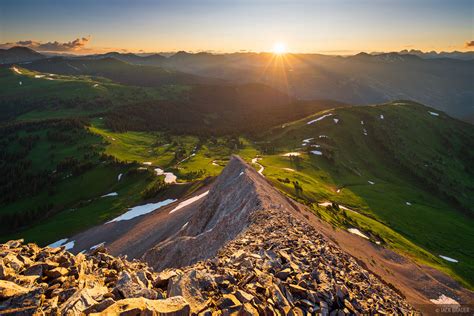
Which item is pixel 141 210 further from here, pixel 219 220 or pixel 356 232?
pixel 356 232

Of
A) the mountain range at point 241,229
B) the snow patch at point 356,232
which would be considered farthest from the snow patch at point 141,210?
the snow patch at point 356,232

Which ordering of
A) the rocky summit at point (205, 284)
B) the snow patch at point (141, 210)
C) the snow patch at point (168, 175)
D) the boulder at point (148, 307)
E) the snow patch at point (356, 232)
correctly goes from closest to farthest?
the boulder at point (148, 307)
the rocky summit at point (205, 284)
the snow patch at point (356, 232)
the snow patch at point (141, 210)
the snow patch at point (168, 175)

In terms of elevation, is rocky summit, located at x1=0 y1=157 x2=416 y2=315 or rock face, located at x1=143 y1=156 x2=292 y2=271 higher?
rocky summit, located at x1=0 y1=157 x2=416 y2=315

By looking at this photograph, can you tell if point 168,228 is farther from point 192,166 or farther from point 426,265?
point 192,166

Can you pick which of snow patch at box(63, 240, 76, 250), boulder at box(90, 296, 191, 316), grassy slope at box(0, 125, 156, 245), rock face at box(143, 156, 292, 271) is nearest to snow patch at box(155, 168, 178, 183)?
grassy slope at box(0, 125, 156, 245)

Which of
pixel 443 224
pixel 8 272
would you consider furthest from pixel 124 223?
pixel 443 224

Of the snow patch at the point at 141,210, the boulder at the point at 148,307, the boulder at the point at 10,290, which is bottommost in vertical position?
the snow patch at the point at 141,210

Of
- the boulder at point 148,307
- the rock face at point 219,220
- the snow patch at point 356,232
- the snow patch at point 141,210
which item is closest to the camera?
the boulder at point 148,307

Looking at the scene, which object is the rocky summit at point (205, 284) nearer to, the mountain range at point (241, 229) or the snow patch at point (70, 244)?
the mountain range at point (241, 229)

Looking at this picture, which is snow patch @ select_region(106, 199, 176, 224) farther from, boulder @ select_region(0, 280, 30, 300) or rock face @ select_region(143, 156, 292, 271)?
boulder @ select_region(0, 280, 30, 300)
